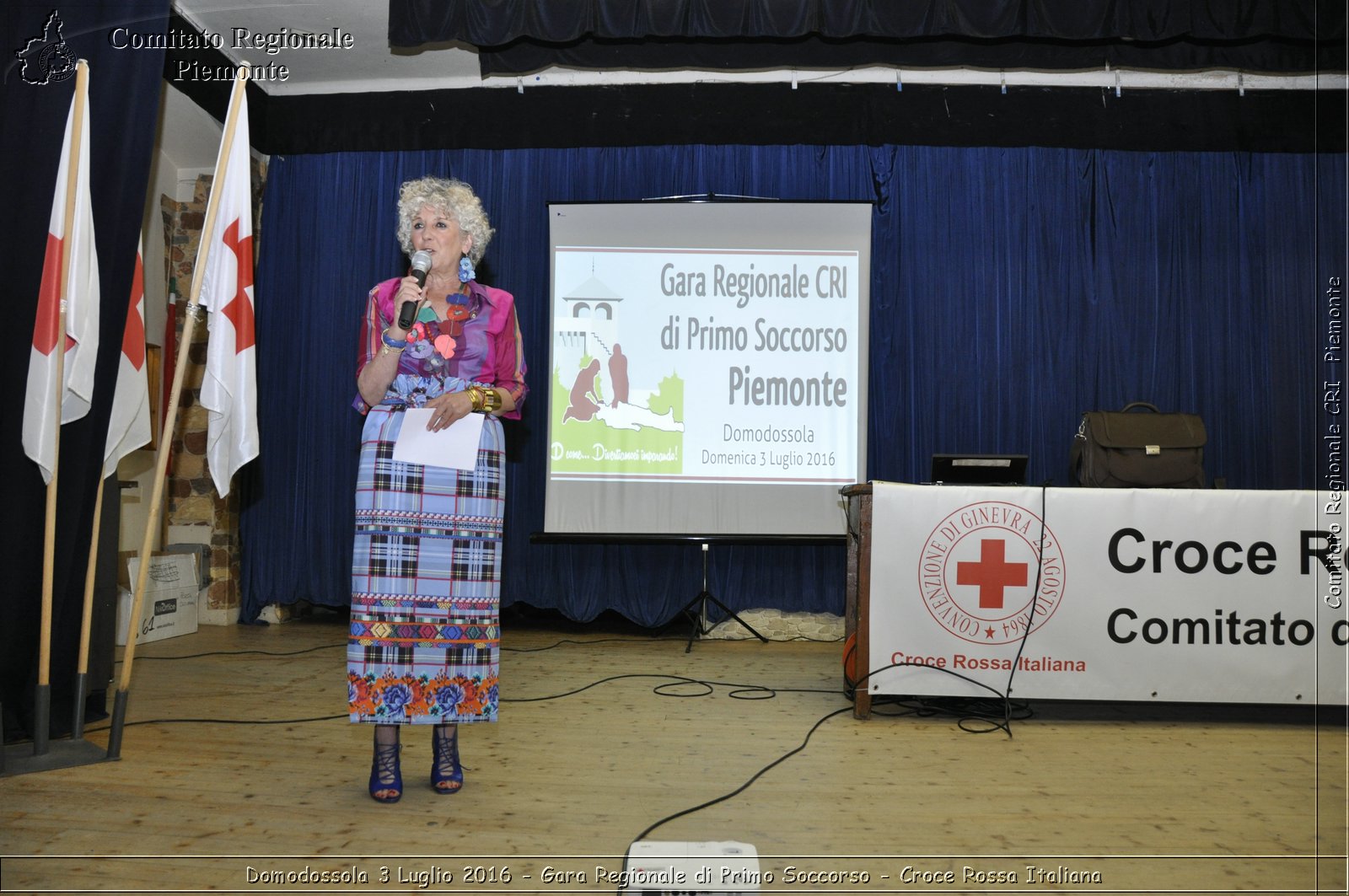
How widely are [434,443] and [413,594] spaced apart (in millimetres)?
371

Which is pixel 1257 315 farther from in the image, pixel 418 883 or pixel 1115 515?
pixel 418 883

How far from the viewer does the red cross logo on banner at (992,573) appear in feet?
10.3

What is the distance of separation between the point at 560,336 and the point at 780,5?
200 cm

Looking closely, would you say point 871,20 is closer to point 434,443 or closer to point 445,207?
point 445,207

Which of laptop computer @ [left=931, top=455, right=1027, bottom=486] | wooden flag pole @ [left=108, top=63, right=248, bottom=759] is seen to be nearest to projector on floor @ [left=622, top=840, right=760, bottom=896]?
wooden flag pole @ [left=108, top=63, right=248, bottom=759]

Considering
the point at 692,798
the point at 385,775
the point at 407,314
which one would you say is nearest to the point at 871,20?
the point at 407,314

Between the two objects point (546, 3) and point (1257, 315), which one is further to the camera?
point (1257, 315)

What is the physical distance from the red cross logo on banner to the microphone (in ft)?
6.57

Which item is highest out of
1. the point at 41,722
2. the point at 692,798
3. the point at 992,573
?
the point at 992,573

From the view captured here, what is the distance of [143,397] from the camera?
2844 mm

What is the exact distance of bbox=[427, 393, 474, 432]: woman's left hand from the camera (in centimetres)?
224

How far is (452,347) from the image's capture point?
233cm

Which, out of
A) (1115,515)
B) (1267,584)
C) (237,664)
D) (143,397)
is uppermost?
(143,397)

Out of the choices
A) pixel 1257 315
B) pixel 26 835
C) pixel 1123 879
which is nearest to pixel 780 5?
pixel 1257 315
